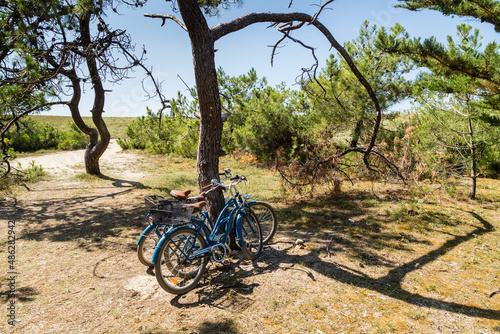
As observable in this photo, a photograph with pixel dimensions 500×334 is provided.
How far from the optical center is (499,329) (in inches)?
94.0

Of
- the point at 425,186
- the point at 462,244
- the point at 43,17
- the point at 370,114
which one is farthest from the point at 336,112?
the point at 43,17

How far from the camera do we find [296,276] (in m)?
3.25

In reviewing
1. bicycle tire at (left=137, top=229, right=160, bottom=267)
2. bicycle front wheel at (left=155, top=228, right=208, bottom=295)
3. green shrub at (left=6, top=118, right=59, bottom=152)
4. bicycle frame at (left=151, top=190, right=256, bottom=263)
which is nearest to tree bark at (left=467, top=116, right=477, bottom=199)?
bicycle frame at (left=151, top=190, right=256, bottom=263)

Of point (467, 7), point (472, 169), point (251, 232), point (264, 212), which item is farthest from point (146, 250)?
point (472, 169)

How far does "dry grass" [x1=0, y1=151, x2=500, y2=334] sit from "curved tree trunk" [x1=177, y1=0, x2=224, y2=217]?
1.23m

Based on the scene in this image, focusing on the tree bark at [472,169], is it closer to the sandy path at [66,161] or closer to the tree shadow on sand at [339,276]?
the tree shadow on sand at [339,276]

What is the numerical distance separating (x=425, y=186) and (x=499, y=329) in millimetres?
3884

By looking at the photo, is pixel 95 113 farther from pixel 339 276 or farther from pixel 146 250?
pixel 339 276

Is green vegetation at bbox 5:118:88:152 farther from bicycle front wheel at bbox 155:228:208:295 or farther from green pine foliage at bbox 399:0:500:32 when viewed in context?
green pine foliage at bbox 399:0:500:32

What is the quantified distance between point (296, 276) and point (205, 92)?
2.63 meters

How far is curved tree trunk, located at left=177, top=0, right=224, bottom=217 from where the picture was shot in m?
3.60

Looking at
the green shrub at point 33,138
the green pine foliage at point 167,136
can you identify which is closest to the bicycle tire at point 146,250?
the green pine foliage at point 167,136

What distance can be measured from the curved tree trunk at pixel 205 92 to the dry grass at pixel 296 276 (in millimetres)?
1233

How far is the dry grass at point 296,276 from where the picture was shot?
98.7 inches
